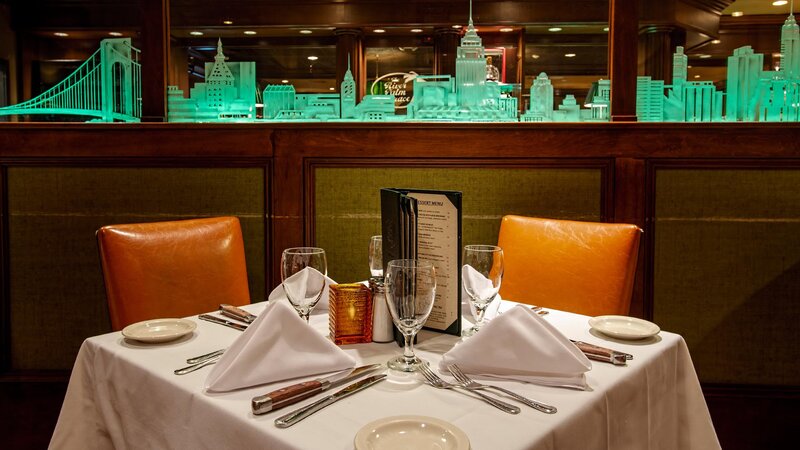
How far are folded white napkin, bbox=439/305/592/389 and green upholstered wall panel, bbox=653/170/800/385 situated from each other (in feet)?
4.80

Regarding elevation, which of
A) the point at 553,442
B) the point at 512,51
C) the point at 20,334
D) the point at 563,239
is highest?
the point at 512,51

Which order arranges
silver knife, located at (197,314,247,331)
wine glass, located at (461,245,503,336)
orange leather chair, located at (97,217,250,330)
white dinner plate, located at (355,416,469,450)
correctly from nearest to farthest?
white dinner plate, located at (355,416,469,450) < wine glass, located at (461,245,503,336) < silver knife, located at (197,314,247,331) < orange leather chair, located at (97,217,250,330)

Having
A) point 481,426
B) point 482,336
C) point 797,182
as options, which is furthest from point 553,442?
point 797,182

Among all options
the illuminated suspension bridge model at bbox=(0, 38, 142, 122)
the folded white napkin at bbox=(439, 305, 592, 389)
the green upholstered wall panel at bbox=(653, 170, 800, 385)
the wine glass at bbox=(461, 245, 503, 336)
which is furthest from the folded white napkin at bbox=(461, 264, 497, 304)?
the illuminated suspension bridge model at bbox=(0, 38, 142, 122)

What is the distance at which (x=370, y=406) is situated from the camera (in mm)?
756

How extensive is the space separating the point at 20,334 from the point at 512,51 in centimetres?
390

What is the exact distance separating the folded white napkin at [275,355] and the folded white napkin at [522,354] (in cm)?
17

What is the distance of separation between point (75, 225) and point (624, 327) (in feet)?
6.64

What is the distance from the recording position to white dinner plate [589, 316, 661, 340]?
1039 millimetres

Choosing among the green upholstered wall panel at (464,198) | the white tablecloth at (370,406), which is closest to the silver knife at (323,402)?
the white tablecloth at (370,406)

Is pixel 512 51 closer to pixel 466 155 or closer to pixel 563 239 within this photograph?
pixel 466 155

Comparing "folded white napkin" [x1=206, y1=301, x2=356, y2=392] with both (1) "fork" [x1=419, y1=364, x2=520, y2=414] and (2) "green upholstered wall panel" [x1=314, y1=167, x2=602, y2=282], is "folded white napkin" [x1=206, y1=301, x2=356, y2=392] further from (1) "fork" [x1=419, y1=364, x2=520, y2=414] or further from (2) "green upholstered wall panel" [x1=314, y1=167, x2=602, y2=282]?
(2) "green upholstered wall panel" [x1=314, y1=167, x2=602, y2=282]

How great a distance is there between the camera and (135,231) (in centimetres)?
143

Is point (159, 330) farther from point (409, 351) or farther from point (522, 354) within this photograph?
point (522, 354)
